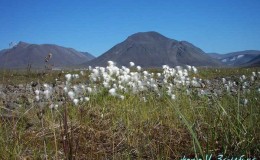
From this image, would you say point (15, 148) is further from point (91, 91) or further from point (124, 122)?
point (91, 91)

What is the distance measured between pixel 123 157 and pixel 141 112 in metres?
1.95

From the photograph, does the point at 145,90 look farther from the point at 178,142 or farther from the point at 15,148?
the point at 15,148

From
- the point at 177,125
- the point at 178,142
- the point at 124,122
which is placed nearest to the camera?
the point at 178,142

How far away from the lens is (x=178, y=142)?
354 cm

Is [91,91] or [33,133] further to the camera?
[91,91]

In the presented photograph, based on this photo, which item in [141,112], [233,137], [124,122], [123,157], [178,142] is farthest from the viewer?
[141,112]

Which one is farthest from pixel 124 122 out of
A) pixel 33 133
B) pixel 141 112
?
pixel 33 133

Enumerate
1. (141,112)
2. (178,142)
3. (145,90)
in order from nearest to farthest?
(178,142), (141,112), (145,90)

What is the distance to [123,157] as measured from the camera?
3.30 meters

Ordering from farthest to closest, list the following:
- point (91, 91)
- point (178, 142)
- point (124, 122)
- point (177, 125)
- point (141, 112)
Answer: point (91, 91)
point (141, 112)
point (124, 122)
point (177, 125)
point (178, 142)

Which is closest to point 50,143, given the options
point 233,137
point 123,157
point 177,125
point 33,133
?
point 33,133

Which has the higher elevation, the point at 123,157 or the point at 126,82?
the point at 126,82

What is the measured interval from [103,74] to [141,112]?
331 centimetres

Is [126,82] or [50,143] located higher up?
[126,82]
